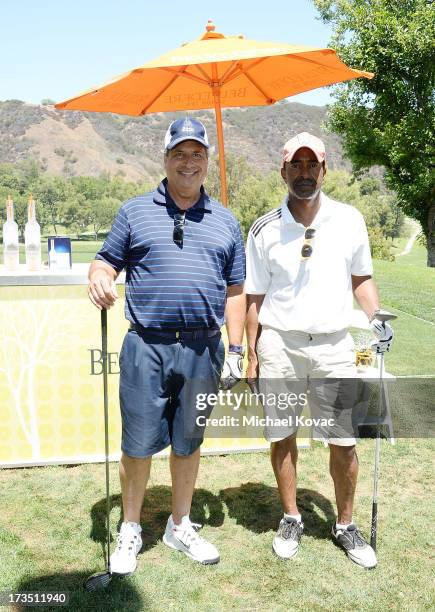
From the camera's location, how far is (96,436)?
4094 mm

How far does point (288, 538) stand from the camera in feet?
10.0

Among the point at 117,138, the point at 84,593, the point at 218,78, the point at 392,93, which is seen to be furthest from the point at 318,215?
the point at 117,138

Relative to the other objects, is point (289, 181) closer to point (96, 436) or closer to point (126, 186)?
point (96, 436)

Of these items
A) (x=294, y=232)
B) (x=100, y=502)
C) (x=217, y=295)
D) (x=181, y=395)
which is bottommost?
(x=100, y=502)

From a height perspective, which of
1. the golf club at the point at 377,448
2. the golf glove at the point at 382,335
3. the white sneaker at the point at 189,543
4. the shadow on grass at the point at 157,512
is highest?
the golf glove at the point at 382,335

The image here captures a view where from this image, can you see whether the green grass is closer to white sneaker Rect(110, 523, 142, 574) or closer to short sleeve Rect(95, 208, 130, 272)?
white sneaker Rect(110, 523, 142, 574)

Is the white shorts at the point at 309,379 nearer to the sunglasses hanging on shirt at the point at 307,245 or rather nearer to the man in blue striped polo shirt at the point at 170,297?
the man in blue striped polo shirt at the point at 170,297

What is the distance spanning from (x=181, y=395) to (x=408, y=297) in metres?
11.3

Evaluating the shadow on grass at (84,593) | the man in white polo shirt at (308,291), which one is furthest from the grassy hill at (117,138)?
the shadow on grass at (84,593)

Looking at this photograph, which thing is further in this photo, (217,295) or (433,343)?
(433,343)

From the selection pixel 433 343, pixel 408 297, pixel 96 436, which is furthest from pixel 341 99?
pixel 96 436

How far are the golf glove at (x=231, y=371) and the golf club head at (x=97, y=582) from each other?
104 centimetres

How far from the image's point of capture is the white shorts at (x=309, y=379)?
2842mm

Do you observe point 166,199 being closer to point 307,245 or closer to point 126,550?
point 307,245
